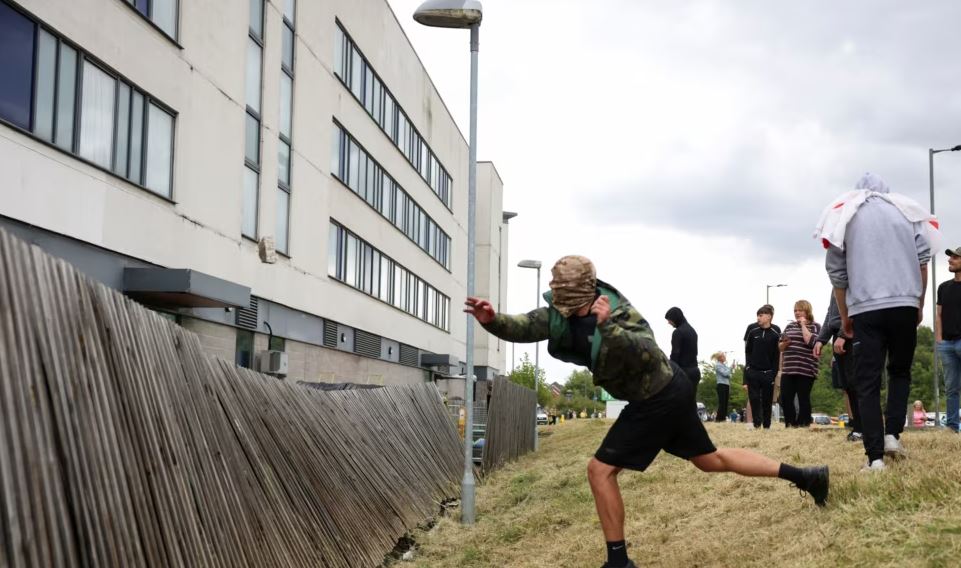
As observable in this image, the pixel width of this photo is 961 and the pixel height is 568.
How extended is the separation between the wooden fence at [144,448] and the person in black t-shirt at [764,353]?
6869mm

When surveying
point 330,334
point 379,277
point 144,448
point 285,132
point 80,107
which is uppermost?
point 285,132

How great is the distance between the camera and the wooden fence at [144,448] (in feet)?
11.1

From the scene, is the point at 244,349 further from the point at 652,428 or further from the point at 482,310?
the point at 652,428

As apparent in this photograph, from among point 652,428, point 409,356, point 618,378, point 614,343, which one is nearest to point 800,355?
point 652,428

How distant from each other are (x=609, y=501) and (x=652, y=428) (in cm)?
44

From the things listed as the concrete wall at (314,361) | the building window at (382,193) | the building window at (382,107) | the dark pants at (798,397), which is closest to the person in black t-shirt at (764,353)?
the dark pants at (798,397)

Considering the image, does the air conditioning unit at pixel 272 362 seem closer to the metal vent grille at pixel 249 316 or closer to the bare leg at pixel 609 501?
the metal vent grille at pixel 249 316

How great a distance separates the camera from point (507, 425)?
17.3 m

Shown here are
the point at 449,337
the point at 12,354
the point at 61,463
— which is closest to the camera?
the point at 12,354

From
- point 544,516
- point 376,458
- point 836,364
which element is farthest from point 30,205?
point 836,364

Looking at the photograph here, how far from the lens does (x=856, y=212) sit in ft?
20.8

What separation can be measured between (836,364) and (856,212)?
382 centimetres

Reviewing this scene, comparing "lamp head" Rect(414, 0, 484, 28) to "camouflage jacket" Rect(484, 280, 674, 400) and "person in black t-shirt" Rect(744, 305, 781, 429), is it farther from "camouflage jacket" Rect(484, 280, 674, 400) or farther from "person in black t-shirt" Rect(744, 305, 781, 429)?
"camouflage jacket" Rect(484, 280, 674, 400)

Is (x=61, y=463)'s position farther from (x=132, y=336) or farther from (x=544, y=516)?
(x=544, y=516)
